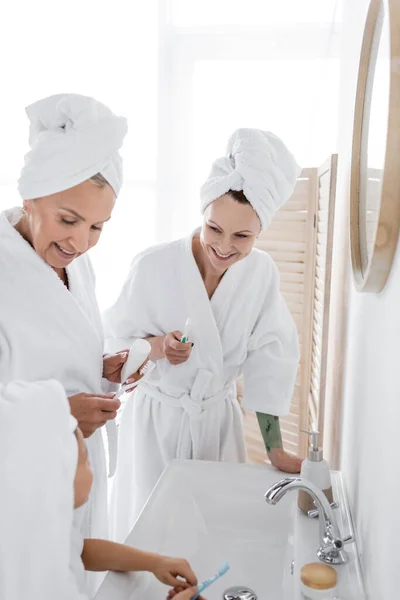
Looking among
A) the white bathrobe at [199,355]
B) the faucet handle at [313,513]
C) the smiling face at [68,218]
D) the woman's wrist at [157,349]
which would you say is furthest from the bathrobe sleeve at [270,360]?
the smiling face at [68,218]

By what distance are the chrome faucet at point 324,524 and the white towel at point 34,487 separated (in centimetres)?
40

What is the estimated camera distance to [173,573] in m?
0.98

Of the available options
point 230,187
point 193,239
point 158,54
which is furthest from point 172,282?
point 158,54

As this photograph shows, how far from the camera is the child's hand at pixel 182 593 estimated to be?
92 cm

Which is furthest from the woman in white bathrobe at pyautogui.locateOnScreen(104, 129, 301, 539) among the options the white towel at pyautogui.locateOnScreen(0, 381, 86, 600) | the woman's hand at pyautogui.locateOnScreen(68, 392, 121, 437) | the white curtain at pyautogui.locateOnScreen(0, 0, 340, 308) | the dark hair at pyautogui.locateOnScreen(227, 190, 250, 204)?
the white curtain at pyautogui.locateOnScreen(0, 0, 340, 308)

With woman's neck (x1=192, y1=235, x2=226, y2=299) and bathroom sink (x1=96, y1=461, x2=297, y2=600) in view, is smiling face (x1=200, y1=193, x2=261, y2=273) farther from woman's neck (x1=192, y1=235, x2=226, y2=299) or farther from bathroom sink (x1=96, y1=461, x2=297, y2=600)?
bathroom sink (x1=96, y1=461, x2=297, y2=600)

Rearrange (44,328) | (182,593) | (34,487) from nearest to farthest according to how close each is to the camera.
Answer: (34,487) < (182,593) < (44,328)

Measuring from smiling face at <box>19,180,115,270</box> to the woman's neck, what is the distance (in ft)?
1.59

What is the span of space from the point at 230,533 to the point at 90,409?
0.44 meters

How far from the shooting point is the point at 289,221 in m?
2.18

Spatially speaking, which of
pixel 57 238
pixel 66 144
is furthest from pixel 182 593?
pixel 66 144

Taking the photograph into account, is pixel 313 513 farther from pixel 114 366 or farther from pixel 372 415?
pixel 114 366

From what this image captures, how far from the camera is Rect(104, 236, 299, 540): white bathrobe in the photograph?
60.3 inches

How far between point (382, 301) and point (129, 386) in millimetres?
598
